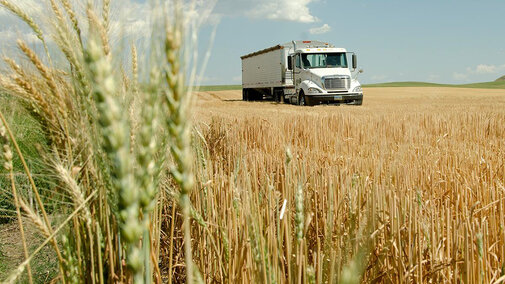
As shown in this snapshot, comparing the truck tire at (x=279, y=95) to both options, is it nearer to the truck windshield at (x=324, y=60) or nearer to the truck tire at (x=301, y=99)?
the truck tire at (x=301, y=99)

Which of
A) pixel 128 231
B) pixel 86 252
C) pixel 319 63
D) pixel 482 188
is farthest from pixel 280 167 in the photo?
pixel 319 63

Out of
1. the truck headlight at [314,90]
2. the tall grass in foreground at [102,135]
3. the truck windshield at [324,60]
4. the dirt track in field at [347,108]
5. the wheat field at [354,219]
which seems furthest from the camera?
the truck windshield at [324,60]

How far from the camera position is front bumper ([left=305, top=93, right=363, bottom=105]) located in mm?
18281

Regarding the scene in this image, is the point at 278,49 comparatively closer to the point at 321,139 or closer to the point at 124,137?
the point at 321,139

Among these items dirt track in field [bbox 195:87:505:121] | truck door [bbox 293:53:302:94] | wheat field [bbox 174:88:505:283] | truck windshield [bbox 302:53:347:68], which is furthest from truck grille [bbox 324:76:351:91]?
wheat field [bbox 174:88:505:283]

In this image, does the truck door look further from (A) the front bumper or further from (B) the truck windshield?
(A) the front bumper

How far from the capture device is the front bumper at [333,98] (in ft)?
60.0

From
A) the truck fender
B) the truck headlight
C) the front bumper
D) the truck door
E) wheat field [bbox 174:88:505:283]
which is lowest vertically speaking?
wheat field [bbox 174:88:505:283]

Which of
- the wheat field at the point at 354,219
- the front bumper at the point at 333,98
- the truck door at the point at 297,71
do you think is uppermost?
the truck door at the point at 297,71

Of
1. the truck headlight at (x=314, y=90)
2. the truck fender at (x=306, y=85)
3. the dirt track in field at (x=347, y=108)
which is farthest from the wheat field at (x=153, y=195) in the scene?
the truck fender at (x=306, y=85)

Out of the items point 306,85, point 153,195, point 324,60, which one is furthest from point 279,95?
point 153,195

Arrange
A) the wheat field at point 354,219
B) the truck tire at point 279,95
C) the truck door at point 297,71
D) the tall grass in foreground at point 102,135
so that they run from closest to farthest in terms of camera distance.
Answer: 1. the tall grass in foreground at point 102,135
2. the wheat field at point 354,219
3. the truck door at point 297,71
4. the truck tire at point 279,95

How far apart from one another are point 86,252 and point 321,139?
4.42m

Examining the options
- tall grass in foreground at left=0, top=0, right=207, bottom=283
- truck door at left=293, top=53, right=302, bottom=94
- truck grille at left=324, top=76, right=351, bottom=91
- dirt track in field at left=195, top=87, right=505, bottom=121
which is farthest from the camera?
truck door at left=293, top=53, right=302, bottom=94
